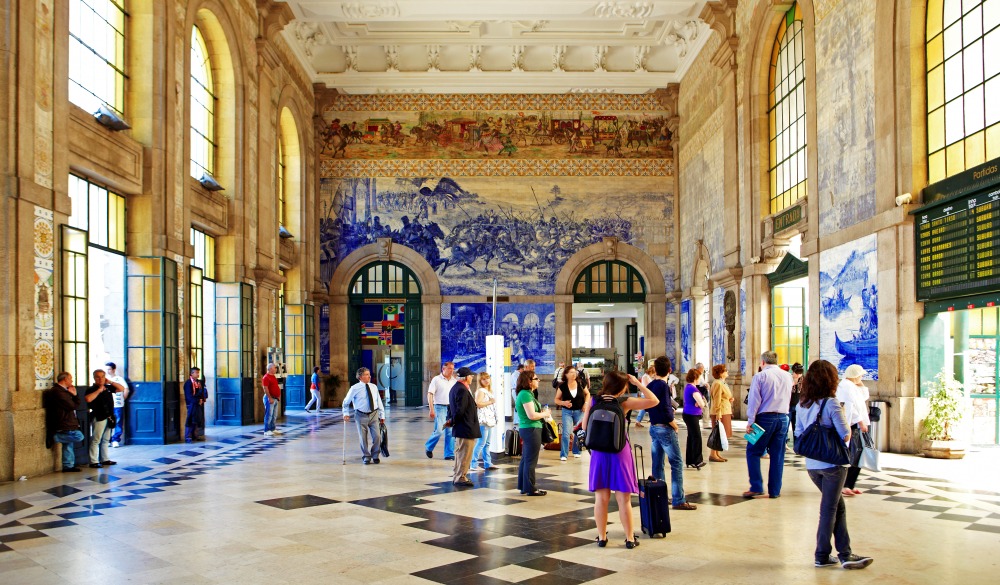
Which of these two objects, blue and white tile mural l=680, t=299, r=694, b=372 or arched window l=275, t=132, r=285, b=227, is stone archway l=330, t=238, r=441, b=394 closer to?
arched window l=275, t=132, r=285, b=227

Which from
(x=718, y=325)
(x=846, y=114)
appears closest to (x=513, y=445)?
(x=846, y=114)

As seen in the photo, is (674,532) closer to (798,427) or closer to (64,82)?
(798,427)

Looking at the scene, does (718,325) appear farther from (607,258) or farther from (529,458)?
(529,458)

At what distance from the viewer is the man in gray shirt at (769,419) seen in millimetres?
9344

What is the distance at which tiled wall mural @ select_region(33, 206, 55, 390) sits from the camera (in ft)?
37.9

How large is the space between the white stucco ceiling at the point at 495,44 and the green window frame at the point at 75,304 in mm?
12451

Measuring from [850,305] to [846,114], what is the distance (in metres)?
3.31

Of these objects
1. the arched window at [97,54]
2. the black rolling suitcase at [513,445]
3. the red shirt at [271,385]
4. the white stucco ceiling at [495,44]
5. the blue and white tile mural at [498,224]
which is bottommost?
the black rolling suitcase at [513,445]

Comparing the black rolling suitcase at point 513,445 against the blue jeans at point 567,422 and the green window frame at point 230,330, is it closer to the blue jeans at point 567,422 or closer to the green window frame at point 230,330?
the blue jeans at point 567,422

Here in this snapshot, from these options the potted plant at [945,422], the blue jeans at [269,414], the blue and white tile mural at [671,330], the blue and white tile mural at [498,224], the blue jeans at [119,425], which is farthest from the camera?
the blue and white tile mural at [498,224]

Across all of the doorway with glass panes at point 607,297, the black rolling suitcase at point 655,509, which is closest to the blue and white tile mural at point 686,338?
the doorway with glass panes at point 607,297

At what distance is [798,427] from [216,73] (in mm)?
17014

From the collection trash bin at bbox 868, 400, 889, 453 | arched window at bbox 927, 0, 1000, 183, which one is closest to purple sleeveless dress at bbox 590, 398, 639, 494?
trash bin at bbox 868, 400, 889, 453

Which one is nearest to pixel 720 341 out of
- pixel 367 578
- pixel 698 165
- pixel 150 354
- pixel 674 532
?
pixel 698 165
